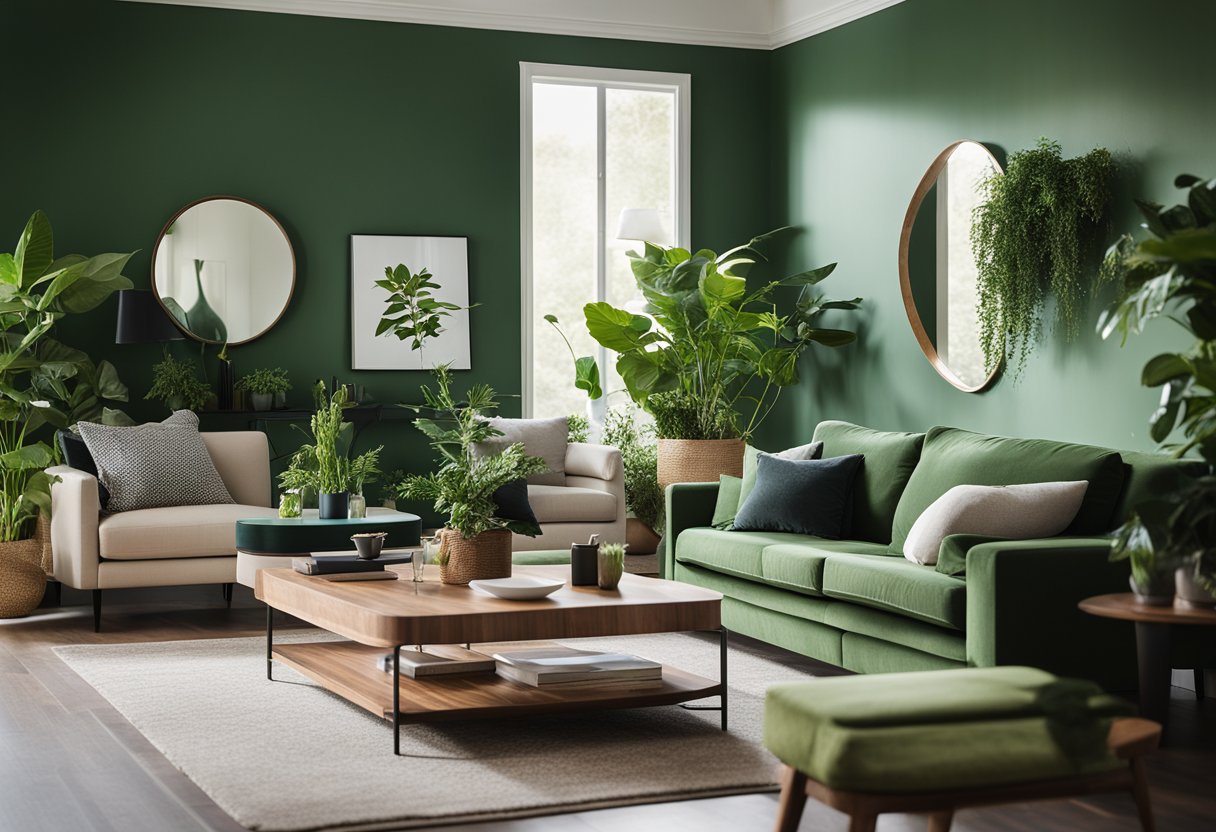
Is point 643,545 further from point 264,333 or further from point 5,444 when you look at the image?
point 5,444

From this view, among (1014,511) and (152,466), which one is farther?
(152,466)

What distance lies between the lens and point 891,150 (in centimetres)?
741

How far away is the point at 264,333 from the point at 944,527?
4.34 m

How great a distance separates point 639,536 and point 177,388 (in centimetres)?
263

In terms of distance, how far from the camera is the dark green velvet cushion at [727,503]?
6.12 m

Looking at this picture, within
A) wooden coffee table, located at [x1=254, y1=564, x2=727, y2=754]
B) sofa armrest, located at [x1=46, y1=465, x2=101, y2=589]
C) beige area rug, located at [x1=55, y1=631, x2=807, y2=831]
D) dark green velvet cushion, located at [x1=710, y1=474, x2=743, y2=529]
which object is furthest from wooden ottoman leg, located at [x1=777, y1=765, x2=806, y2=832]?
sofa armrest, located at [x1=46, y1=465, x2=101, y2=589]

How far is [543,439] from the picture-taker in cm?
755

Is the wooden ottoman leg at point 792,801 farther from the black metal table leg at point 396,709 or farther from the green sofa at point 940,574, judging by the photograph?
the green sofa at point 940,574

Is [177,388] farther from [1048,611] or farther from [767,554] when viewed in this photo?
[1048,611]

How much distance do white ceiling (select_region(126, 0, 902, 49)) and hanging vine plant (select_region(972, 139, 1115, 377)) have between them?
1919mm

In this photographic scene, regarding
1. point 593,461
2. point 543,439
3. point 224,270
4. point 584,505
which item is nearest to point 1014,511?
point 584,505

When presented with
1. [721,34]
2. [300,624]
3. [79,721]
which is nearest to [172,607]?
[300,624]

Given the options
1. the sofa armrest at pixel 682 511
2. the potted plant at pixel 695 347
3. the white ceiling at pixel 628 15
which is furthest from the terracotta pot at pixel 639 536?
the white ceiling at pixel 628 15

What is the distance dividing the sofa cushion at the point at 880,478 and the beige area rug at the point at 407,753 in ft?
2.53
